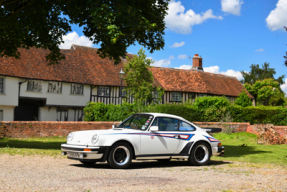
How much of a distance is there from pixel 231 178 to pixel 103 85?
103 ft

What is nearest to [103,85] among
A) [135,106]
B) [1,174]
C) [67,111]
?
[67,111]

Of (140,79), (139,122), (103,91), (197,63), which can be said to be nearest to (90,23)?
(139,122)

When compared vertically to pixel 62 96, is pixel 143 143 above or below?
below

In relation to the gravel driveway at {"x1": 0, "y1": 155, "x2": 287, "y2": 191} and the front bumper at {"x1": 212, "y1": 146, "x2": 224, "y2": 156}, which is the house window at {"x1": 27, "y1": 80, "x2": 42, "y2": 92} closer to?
the gravel driveway at {"x1": 0, "y1": 155, "x2": 287, "y2": 191}

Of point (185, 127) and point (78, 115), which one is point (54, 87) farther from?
point (185, 127)

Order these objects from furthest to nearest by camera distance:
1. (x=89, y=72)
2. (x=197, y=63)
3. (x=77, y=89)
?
(x=197, y=63)
(x=89, y=72)
(x=77, y=89)

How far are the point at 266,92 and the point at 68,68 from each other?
42025 millimetres

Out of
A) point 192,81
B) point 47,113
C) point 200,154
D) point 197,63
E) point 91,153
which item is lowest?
point 200,154

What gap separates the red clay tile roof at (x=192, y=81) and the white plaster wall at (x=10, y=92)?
17413 mm

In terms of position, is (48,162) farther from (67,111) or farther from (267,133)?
(67,111)

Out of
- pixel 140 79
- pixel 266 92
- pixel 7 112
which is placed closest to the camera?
pixel 7 112

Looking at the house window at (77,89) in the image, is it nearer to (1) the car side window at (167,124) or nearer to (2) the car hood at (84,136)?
(1) the car side window at (167,124)

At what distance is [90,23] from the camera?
16375 millimetres

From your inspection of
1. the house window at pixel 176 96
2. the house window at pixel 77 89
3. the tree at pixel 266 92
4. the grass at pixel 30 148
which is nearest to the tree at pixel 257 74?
the tree at pixel 266 92
